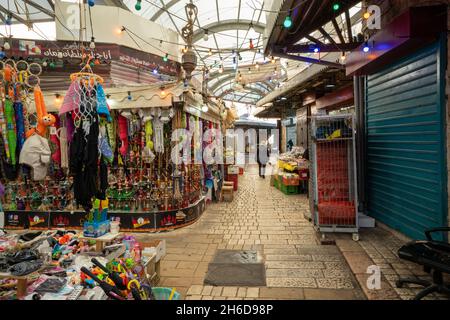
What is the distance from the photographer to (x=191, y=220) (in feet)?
23.4

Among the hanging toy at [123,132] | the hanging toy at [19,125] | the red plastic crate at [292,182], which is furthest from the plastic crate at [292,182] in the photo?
the hanging toy at [19,125]

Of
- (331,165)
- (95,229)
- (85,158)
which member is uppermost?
(85,158)

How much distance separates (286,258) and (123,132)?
4478mm

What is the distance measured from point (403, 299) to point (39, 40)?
1114 cm

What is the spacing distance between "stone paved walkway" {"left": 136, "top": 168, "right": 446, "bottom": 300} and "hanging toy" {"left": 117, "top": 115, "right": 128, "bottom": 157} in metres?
1.99

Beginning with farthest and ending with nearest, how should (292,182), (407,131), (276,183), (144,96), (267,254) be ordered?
(276,183) → (292,182) → (144,96) → (267,254) → (407,131)

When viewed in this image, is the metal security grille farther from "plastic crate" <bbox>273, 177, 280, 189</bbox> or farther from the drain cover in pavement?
"plastic crate" <bbox>273, 177, 280, 189</bbox>

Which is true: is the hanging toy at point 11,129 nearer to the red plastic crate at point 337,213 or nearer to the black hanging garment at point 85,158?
the black hanging garment at point 85,158

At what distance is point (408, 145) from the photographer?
484 centimetres

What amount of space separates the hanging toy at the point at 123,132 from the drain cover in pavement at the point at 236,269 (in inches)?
127

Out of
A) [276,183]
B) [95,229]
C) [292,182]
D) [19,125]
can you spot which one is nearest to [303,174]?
[292,182]

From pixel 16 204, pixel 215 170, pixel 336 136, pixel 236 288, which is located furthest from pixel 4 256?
pixel 215 170

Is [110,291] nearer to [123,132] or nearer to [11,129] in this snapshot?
[11,129]

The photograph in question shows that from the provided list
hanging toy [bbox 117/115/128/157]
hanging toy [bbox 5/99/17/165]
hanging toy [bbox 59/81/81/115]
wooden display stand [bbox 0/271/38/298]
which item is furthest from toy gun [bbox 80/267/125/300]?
hanging toy [bbox 117/115/128/157]
